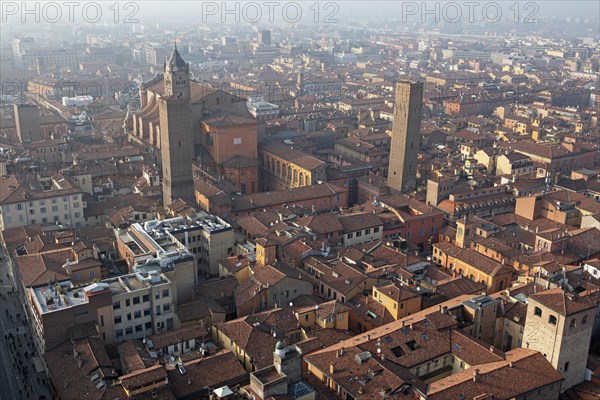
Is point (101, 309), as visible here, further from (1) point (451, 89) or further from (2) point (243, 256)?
(1) point (451, 89)

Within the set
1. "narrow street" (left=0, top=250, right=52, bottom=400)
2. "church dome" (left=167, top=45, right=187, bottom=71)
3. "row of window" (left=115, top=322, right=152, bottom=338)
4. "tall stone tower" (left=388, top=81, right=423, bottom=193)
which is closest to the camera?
"narrow street" (left=0, top=250, right=52, bottom=400)

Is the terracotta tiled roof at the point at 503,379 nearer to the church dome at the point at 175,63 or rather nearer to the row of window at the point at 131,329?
the row of window at the point at 131,329

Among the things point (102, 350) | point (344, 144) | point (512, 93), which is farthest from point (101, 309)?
point (512, 93)

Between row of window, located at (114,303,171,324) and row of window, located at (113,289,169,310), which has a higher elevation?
row of window, located at (113,289,169,310)

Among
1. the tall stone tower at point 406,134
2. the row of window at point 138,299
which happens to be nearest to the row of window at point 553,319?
the row of window at point 138,299

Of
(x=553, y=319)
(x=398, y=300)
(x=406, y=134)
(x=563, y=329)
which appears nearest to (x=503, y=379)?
(x=563, y=329)

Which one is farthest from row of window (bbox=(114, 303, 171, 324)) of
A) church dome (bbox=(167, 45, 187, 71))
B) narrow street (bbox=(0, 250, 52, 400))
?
church dome (bbox=(167, 45, 187, 71))

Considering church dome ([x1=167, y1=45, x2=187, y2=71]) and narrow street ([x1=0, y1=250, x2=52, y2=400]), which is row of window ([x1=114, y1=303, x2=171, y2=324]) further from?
church dome ([x1=167, y1=45, x2=187, y2=71])

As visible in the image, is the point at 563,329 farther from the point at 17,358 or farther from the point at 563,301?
the point at 17,358
